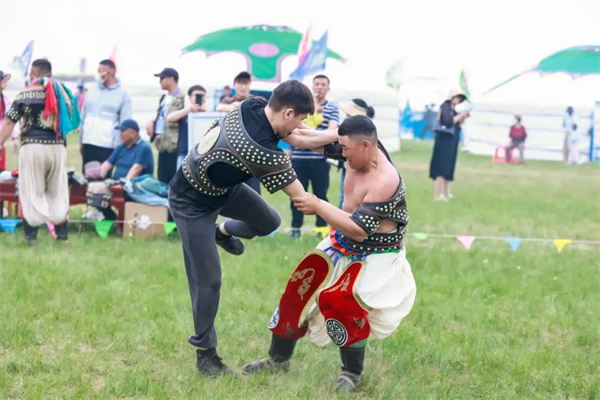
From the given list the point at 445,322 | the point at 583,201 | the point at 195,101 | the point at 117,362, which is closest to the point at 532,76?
the point at 583,201

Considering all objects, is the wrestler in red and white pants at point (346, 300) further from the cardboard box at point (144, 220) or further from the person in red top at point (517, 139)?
the person in red top at point (517, 139)

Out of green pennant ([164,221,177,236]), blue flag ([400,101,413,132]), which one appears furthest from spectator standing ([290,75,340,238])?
blue flag ([400,101,413,132])

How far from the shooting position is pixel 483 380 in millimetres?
4617

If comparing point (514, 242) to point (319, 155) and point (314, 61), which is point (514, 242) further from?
point (314, 61)

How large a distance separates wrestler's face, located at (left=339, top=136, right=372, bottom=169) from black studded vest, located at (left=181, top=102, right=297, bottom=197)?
369mm

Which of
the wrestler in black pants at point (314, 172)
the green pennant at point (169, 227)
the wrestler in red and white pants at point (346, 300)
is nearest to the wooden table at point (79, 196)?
the green pennant at point (169, 227)

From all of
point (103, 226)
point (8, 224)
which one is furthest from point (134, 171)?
point (8, 224)

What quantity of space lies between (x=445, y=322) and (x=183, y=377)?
7.49ft

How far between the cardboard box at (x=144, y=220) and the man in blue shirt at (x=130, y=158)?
0.55 m

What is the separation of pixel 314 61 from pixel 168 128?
6.10m

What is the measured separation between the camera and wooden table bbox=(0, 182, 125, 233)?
868cm

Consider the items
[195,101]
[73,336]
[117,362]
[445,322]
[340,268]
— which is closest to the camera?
[340,268]

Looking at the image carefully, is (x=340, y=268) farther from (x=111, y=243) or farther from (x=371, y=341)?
(x=111, y=243)

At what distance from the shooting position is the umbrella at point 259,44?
3059 centimetres
